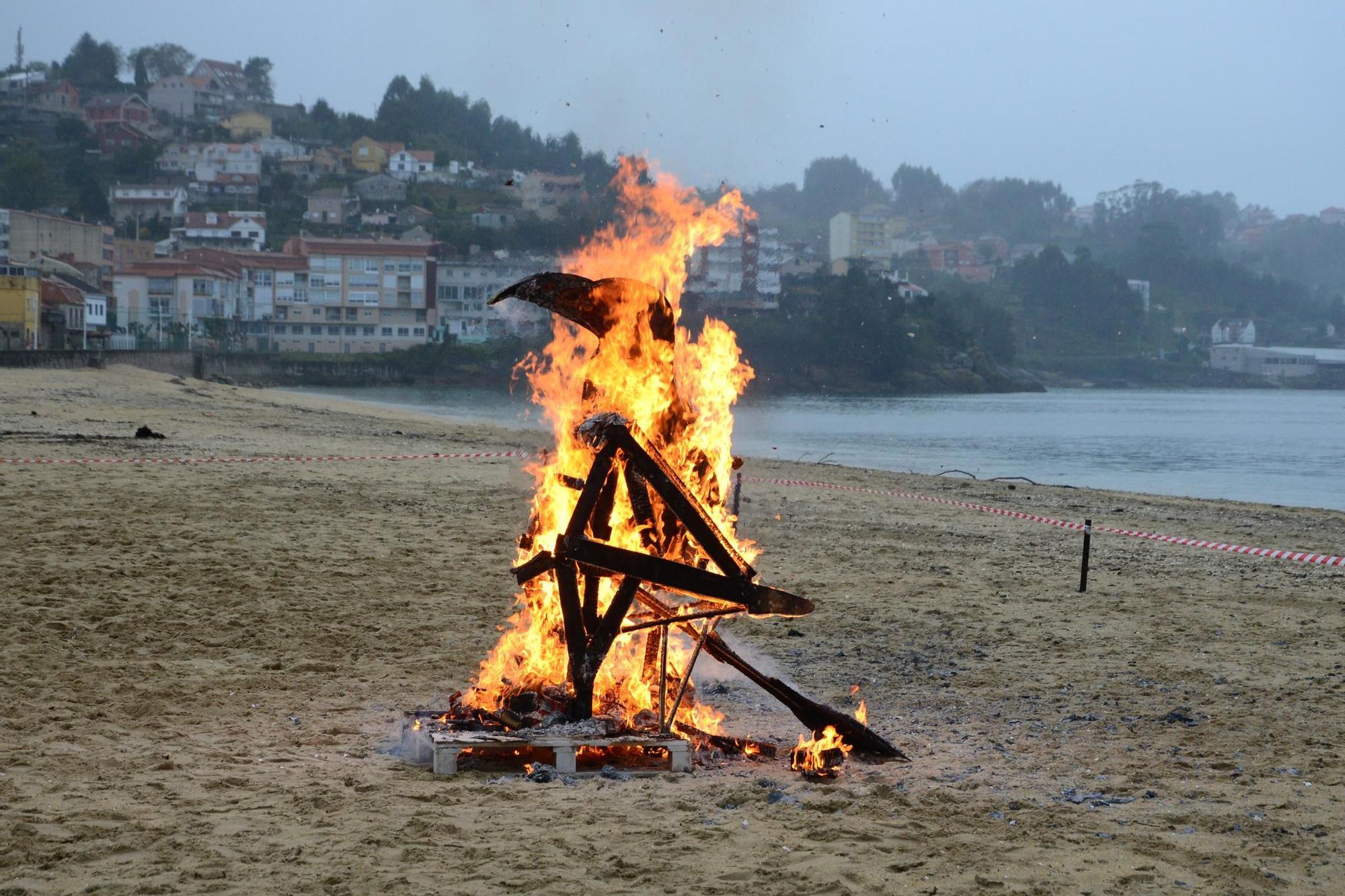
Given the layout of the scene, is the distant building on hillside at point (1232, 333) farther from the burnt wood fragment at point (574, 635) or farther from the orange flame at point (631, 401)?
the burnt wood fragment at point (574, 635)

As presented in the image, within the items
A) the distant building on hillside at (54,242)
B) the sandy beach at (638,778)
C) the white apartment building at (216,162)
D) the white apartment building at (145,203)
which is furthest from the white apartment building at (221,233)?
the sandy beach at (638,778)

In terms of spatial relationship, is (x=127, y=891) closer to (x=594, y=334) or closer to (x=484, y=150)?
(x=594, y=334)

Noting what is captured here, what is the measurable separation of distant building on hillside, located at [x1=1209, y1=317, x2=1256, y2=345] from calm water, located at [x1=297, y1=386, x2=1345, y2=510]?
202 feet

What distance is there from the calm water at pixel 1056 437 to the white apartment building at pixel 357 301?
49.5 ft

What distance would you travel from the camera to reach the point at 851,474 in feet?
103

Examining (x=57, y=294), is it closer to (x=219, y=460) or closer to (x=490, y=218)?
(x=490, y=218)

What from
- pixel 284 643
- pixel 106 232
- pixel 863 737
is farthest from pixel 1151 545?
pixel 106 232

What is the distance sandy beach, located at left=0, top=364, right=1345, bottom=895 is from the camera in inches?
226

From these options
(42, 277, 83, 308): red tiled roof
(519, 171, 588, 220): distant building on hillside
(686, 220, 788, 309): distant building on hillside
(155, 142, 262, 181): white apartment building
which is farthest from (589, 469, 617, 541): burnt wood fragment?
(155, 142, 262, 181): white apartment building

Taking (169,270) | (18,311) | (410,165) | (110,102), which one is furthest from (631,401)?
(110,102)

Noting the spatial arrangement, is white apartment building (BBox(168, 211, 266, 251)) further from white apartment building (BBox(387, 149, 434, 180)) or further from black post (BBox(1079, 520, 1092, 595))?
black post (BBox(1079, 520, 1092, 595))

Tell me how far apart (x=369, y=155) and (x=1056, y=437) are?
127836 mm

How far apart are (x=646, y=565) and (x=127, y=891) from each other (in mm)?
3191

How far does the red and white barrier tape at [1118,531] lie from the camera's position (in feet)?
54.3
